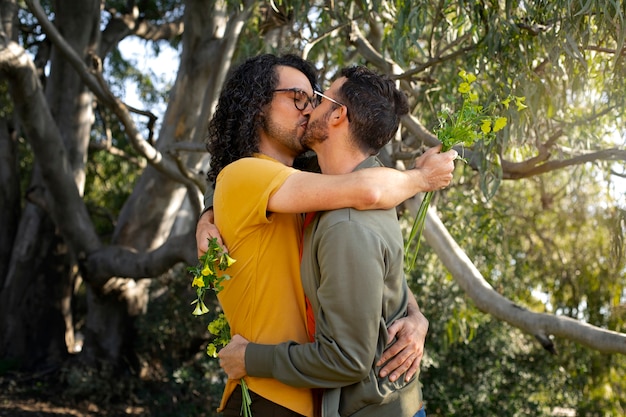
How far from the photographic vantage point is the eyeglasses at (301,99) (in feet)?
8.27

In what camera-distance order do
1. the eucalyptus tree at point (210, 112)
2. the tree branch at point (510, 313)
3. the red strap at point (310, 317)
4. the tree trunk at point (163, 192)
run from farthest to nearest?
the tree trunk at point (163, 192) < the eucalyptus tree at point (210, 112) < the tree branch at point (510, 313) < the red strap at point (310, 317)

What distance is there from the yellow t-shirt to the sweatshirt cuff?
5 centimetres

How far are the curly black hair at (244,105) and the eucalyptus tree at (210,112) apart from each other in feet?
2.43

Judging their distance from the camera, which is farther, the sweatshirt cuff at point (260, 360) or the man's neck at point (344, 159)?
the man's neck at point (344, 159)

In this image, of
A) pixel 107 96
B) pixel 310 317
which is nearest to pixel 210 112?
pixel 107 96

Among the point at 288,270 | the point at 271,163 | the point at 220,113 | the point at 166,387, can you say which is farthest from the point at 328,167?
the point at 166,387

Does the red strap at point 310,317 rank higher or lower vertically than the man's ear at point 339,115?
lower

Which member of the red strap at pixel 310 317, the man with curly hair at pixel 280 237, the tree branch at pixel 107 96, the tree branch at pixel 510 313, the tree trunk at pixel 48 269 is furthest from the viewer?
the tree trunk at pixel 48 269

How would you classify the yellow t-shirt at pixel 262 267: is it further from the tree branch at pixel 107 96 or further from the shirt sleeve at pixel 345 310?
the tree branch at pixel 107 96

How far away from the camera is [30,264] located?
30.4ft

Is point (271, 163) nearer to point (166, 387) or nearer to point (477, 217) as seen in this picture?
point (477, 217)

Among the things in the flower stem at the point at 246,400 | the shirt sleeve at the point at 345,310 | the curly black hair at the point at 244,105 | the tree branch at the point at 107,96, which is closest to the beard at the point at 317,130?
the curly black hair at the point at 244,105

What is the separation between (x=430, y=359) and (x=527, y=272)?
210cm

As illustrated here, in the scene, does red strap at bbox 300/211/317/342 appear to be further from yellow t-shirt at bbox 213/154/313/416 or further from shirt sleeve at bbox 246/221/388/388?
shirt sleeve at bbox 246/221/388/388
